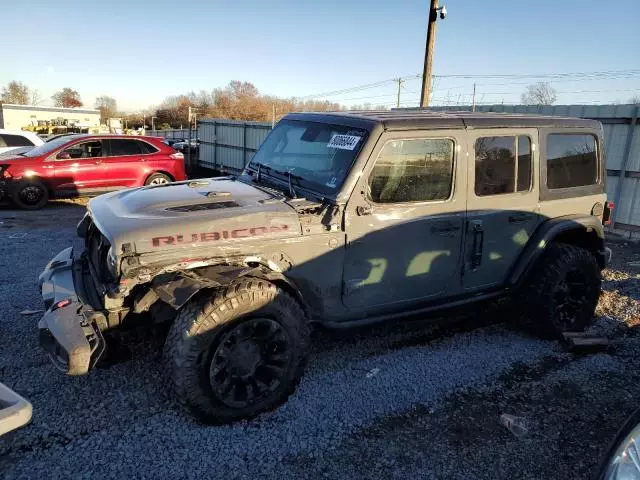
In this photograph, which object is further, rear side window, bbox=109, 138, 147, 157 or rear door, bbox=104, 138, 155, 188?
rear side window, bbox=109, 138, 147, 157

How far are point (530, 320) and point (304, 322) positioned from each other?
2462 mm

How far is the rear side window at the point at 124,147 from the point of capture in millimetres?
11312

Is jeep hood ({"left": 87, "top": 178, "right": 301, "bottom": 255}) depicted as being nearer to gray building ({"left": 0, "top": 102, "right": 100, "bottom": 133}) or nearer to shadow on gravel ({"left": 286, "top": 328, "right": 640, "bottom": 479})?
shadow on gravel ({"left": 286, "top": 328, "right": 640, "bottom": 479})

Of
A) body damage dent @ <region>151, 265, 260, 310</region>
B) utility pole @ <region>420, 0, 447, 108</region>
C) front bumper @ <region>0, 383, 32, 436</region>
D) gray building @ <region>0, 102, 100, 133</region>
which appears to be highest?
utility pole @ <region>420, 0, 447, 108</region>

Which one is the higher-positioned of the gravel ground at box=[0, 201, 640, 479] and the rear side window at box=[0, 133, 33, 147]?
the rear side window at box=[0, 133, 33, 147]

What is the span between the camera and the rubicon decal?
2941 millimetres

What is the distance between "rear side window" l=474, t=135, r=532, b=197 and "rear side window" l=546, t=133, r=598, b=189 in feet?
0.97

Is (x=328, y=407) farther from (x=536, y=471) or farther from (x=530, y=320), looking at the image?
(x=530, y=320)

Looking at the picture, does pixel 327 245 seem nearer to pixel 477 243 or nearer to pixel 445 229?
pixel 445 229

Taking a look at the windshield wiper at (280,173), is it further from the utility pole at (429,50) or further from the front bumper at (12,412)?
the utility pole at (429,50)

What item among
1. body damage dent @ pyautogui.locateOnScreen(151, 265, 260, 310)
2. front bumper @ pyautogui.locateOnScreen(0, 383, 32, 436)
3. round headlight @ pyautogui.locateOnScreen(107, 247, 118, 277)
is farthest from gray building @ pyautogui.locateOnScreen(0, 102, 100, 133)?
front bumper @ pyautogui.locateOnScreen(0, 383, 32, 436)

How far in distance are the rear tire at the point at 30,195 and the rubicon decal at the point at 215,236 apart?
30.1ft

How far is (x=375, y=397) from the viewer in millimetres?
3508

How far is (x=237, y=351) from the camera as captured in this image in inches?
123
